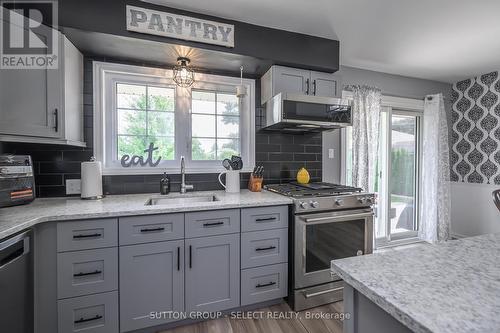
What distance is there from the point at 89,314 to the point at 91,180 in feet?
3.08

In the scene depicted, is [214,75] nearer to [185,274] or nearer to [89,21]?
[89,21]

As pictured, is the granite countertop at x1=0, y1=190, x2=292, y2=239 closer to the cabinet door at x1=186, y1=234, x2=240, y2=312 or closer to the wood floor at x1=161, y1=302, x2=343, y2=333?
the cabinet door at x1=186, y1=234, x2=240, y2=312

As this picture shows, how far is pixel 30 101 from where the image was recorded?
1477 millimetres

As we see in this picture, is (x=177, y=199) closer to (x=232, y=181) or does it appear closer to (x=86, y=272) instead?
(x=232, y=181)

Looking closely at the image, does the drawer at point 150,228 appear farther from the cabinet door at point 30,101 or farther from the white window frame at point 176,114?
the cabinet door at point 30,101

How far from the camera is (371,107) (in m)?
2.88

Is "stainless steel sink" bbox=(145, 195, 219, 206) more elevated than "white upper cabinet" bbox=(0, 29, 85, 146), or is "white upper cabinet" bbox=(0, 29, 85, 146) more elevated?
"white upper cabinet" bbox=(0, 29, 85, 146)

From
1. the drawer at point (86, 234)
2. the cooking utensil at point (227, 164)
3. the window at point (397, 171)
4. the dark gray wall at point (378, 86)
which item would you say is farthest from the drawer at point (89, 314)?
the window at point (397, 171)

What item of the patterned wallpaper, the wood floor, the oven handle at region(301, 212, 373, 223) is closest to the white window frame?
the oven handle at region(301, 212, 373, 223)

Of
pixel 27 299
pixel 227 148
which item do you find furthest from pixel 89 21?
pixel 27 299

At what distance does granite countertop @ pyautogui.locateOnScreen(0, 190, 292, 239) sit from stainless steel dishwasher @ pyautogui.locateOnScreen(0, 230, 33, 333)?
0.26 ft

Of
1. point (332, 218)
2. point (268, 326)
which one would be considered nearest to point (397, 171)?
point (332, 218)

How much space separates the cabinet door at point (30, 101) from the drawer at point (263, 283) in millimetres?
1762

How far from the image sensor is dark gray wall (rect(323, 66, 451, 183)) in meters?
2.76
